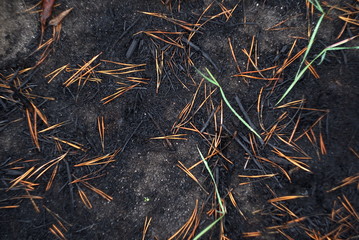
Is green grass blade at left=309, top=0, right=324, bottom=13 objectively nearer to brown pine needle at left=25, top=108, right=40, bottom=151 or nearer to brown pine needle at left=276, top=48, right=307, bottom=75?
brown pine needle at left=276, top=48, right=307, bottom=75

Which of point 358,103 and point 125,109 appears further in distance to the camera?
point 125,109

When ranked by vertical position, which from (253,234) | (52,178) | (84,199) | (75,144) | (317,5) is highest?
(317,5)

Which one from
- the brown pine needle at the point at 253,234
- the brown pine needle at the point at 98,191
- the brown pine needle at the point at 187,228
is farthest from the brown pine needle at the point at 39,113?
the brown pine needle at the point at 253,234

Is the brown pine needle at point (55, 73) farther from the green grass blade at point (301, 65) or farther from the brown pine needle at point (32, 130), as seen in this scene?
the green grass blade at point (301, 65)

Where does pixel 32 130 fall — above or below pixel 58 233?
above

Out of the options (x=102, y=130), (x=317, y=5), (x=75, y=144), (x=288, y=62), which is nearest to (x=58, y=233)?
(x=75, y=144)

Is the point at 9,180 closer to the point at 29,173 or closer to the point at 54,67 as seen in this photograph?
the point at 29,173

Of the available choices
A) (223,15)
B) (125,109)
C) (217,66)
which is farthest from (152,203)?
(223,15)

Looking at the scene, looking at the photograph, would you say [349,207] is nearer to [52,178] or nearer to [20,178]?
[52,178]

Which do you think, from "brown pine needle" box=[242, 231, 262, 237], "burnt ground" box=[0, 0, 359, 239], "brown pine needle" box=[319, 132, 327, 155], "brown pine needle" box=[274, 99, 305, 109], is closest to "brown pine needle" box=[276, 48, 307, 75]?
"burnt ground" box=[0, 0, 359, 239]
